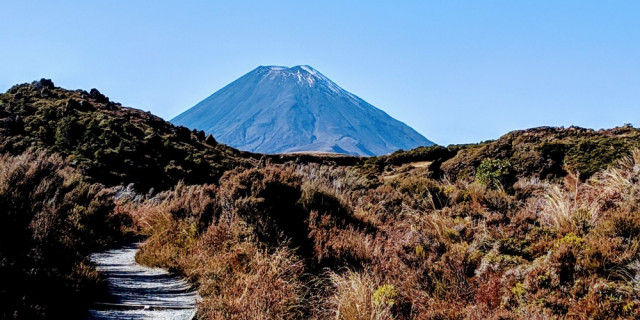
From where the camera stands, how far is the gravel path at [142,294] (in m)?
4.99

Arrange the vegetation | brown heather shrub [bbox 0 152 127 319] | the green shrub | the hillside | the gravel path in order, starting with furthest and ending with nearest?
the hillside, the green shrub, the gravel path, the vegetation, brown heather shrub [bbox 0 152 127 319]

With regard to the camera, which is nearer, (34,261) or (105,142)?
(34,261)

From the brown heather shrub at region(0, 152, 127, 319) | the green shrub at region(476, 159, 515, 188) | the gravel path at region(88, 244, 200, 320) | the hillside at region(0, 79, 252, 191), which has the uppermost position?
the hillside at region(0, 79, 252, 191)

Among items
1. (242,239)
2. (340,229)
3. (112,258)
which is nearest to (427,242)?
(340,229)

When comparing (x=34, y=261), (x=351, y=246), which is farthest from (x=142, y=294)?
(x=351, y=246)

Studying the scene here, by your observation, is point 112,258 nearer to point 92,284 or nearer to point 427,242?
point 92,284

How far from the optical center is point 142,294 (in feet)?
18.8

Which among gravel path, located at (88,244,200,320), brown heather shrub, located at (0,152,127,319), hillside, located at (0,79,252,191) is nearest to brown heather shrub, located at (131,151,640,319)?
gravel path, located at (88,244,200,320)

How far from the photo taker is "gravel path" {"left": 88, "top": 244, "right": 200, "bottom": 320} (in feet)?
16.4

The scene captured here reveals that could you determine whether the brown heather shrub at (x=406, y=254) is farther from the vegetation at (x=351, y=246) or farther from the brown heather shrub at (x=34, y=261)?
the brown heather shrub at (x=34, y=261)

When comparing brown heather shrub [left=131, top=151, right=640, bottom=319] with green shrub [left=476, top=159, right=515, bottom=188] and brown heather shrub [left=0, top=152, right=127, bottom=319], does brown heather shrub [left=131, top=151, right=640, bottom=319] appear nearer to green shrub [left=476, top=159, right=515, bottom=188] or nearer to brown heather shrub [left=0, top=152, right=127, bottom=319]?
brown heather shrub [left=0, top=152, right=127, bottom=319]

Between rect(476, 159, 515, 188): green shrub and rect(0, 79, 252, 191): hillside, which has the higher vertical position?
rect(0, 79, 252, 191): hillside

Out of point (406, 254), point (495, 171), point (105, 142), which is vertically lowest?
point (406, 254)

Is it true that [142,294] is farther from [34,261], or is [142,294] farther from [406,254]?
[406,254]
